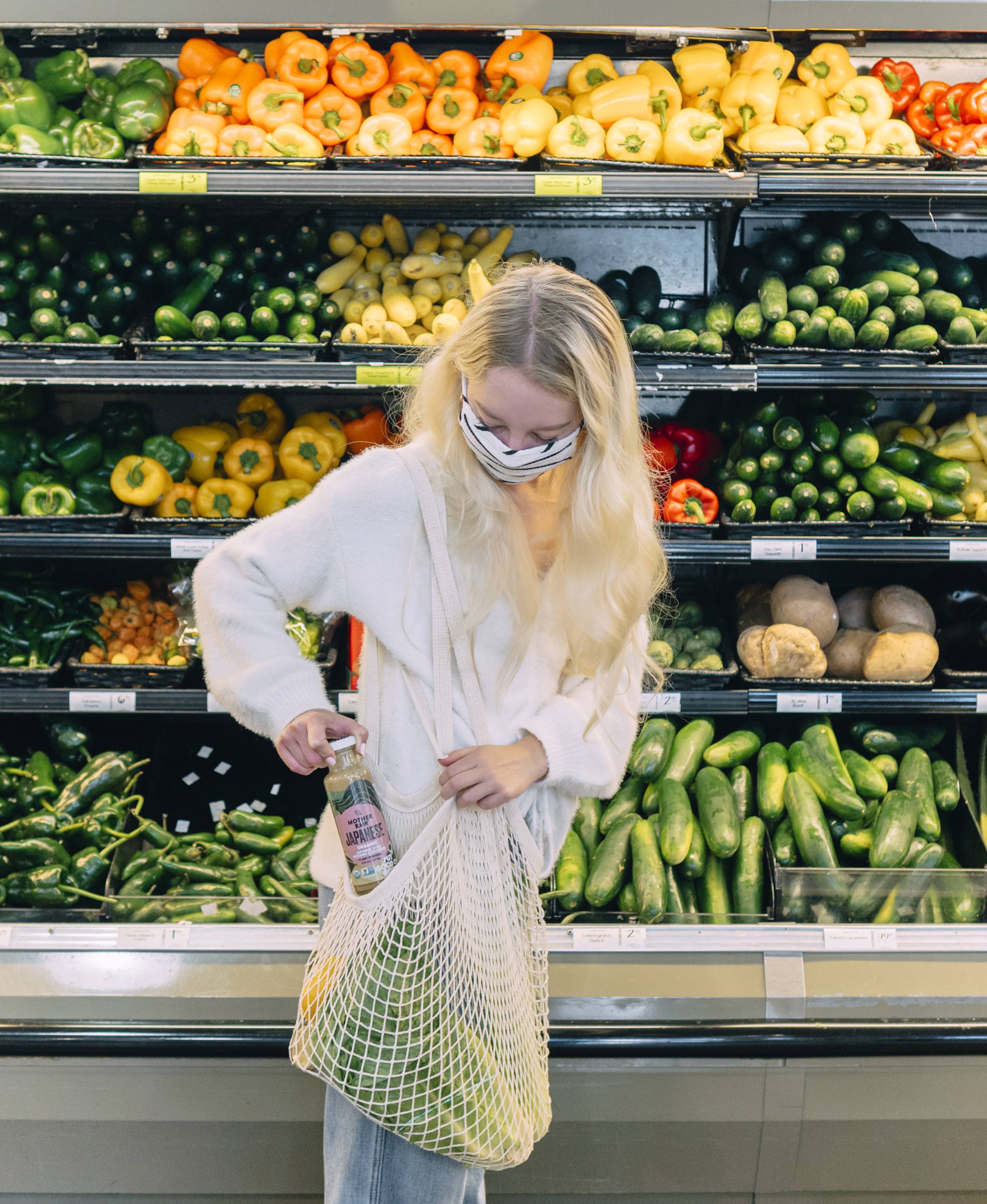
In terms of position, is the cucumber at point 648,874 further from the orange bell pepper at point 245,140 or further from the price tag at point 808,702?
the orange bell pepper at point 245,140

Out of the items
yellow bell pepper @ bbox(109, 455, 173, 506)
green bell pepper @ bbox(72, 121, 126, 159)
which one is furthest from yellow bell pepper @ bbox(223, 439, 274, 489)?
green bell pepper @ bbox(72, 121, 126, 159)

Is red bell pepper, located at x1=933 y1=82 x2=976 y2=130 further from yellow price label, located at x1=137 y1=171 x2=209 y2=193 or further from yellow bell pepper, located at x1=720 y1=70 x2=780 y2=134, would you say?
yellow price label, located at x1=137 y1=171 x2=209 y2=193

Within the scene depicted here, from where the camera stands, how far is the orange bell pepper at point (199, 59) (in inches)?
114

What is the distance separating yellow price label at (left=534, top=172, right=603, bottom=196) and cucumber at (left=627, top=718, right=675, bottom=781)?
1304mm

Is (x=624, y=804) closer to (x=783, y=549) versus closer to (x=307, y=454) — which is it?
(x=783, y=549)

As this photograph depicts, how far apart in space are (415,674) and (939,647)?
2.00 meters

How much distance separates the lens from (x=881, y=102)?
2.77 meters

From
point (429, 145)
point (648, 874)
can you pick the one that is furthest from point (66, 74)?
point (648, 874)

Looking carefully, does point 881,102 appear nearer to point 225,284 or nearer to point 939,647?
point 939,647

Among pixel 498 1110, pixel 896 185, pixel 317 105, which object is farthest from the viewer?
pixel 317 105

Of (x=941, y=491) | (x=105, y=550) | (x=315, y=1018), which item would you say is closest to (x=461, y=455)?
(x=315, y=1018)

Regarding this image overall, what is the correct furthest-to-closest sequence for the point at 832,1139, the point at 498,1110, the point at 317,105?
the point at 317,105 < the point at 832,1139 < the point at 498,1110

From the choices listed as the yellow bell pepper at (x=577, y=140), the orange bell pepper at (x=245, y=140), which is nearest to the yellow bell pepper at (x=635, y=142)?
the yellow bell pepper at (x=577, y=140)

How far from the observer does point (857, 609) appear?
3.04 metres
